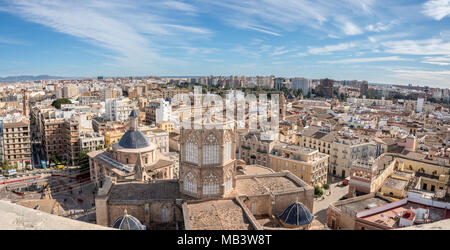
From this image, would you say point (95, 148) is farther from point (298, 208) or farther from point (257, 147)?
point (298, 208)

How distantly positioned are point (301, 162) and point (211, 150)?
21167mm

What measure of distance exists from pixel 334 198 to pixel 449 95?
15069 centimetres

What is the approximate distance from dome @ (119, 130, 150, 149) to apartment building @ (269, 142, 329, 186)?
53.9 feet

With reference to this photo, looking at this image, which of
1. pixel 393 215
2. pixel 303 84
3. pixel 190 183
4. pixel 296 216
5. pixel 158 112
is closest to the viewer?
pixel 296 216

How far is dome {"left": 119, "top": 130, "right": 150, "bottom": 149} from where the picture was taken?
3370 centimetres

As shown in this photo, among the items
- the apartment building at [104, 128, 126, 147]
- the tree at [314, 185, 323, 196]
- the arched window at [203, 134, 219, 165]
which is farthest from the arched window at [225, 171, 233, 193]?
the apartment building at [104, 128, 126, 147]

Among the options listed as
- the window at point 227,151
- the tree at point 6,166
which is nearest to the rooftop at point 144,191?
the window at point 227,151

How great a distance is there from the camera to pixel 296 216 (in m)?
18.9

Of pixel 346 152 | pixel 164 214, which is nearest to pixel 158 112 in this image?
pixel 346 152

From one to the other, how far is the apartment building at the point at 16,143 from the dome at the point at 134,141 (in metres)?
23.7

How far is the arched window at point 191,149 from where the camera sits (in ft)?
60.6

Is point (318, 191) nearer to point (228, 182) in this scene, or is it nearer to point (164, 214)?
point (228, 182)

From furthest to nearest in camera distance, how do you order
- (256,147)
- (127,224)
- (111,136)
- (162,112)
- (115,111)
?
1. (115,111)
2. (162,112)
3. (111,136)
4. (256,147)
5. (127,224)
